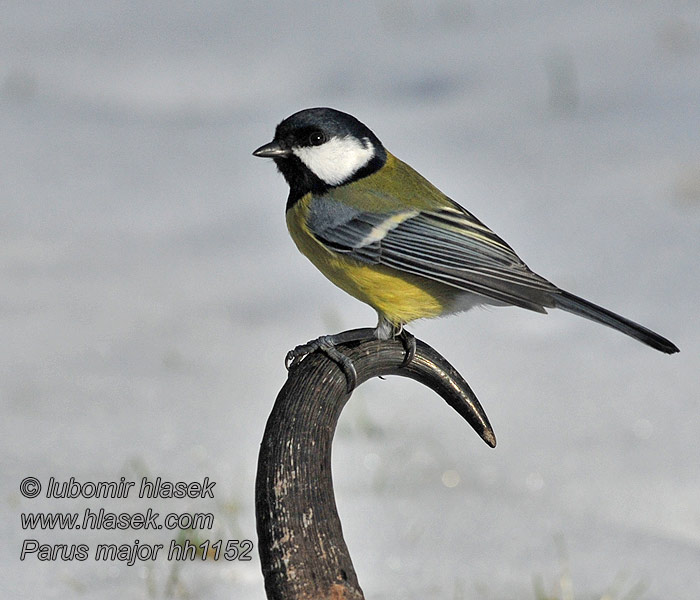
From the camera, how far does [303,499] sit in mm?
1625

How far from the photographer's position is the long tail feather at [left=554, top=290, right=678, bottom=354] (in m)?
1.92

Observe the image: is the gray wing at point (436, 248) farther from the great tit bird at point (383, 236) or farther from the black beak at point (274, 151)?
the black beak at point (274, 151)

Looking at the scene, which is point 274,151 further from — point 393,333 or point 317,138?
point 393,333

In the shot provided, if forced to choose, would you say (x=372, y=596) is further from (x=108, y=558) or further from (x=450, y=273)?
(x=450, y=273)

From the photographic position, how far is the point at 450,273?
86.4 inches

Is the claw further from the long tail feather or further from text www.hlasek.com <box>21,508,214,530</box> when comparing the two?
text www.hlasek.com <box>21,508,214,530</box>

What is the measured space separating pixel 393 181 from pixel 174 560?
4.14ft

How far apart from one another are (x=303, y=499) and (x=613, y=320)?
771mm

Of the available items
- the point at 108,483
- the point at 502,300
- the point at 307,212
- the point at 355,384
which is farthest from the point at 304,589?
the point at 108,483

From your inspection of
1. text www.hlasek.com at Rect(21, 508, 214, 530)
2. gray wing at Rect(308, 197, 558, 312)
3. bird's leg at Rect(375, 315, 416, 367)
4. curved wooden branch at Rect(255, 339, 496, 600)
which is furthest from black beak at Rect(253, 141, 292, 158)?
text www.hlasek.com at Rect(21, 508, 214, 530)

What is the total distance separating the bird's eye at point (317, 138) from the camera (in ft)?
7.23

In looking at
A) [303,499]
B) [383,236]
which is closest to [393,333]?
[383,236]

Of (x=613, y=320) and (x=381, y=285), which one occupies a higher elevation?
(x=381, y=285)

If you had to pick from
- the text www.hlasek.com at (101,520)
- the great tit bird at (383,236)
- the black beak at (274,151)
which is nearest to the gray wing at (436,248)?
the great tit bird at (383,236)
